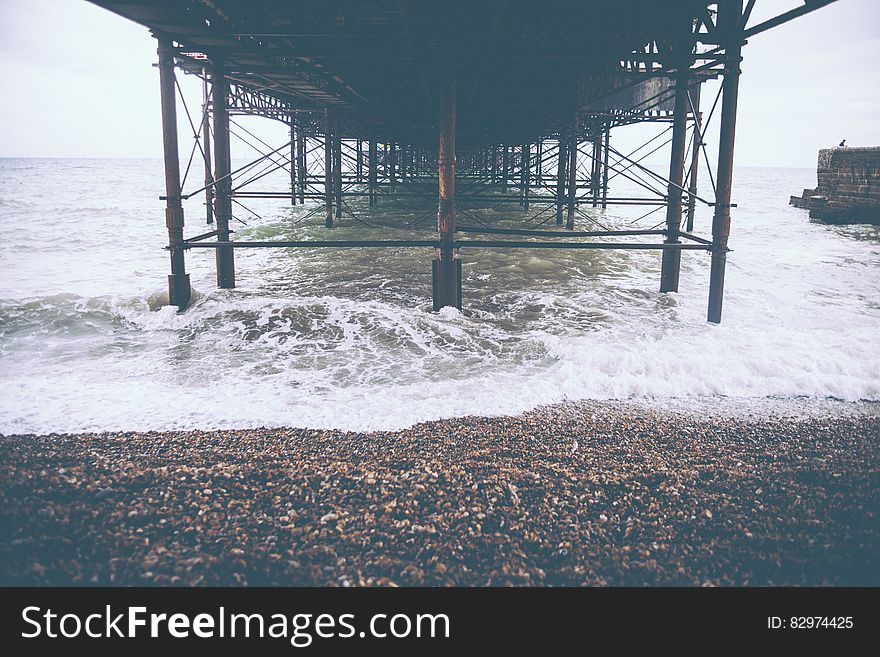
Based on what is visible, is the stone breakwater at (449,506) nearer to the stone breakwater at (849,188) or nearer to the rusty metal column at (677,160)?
the rusty metal column at (677,160)

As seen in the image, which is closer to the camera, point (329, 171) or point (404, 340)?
point (404, 340)

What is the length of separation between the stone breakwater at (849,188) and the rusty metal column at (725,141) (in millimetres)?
23130

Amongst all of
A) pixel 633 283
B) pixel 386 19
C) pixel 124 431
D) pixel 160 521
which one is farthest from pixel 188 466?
pixel 633 283

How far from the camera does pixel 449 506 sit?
3.77 meters

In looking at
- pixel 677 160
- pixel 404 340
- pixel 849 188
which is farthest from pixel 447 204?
pixel 849 188

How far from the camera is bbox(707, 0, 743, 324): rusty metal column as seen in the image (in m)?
7.51

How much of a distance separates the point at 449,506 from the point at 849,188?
31.0 m

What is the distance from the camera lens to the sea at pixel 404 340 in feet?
18.6

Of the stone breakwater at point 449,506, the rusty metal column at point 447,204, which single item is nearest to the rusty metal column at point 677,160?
the rusty metal column at point 447,204

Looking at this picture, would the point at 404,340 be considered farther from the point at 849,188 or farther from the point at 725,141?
the point at 849,188

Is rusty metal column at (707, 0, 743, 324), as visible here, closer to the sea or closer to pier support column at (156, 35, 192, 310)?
the sea

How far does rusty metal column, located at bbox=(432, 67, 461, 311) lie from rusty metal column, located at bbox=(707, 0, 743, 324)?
3.34 metres

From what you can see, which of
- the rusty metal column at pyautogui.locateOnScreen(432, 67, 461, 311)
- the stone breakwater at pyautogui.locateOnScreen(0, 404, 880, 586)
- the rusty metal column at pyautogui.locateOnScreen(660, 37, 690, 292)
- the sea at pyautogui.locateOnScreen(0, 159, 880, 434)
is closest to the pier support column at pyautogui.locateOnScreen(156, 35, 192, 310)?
the sea at pyautogui.locateOnScreen(0, 159, 880, 434)

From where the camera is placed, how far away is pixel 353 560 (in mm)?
3283
